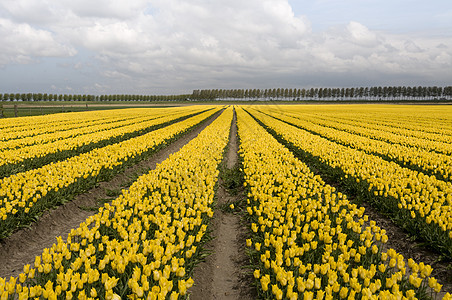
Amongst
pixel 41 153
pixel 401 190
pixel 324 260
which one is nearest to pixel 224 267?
pixel 324 260

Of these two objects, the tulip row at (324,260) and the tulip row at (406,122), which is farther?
the tulip row at (406,122)

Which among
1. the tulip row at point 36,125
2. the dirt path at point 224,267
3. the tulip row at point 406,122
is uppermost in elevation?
the tulip row at point 36,125

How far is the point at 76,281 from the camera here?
2986mm

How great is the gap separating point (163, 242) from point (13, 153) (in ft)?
33.0

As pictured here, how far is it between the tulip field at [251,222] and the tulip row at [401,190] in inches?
1.6

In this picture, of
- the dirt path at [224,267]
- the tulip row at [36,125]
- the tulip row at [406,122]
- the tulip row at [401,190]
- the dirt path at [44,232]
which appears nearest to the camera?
the dirt path at [224,267]

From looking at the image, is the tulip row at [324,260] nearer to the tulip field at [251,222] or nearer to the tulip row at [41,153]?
the tulip field at [251,222]

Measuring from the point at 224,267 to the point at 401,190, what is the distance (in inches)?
190

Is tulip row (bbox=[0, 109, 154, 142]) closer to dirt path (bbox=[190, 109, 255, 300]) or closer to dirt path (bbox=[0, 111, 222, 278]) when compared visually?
dirt path (bbox=[0, 111, 222, 278])

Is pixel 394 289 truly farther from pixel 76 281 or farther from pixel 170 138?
pixel 170 138

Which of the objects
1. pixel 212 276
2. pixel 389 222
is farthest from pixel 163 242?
pixel 389 222

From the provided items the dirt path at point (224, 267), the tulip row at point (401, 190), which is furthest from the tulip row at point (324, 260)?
the tulip row at point (401, 190)

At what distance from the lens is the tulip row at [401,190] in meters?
5.17

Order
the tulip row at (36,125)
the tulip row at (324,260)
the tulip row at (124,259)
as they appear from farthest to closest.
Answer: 1. the tulip row at (36,125)
2. the tulip row at (324,260)
3. the tulip row at (124,259)
